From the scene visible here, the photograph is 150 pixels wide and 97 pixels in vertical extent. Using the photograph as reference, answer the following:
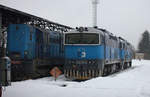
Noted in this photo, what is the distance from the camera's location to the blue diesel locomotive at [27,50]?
17.1 metres

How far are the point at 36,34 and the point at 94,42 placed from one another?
4213mm

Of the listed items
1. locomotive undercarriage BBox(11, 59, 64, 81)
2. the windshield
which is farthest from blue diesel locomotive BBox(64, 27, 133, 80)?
locomotive undercarriage BBox(11, 59, 64, 81)

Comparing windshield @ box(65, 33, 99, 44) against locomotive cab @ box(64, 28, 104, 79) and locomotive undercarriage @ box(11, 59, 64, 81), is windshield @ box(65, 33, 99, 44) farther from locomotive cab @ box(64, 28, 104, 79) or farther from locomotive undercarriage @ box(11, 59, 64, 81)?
locomotive undercarriage @ box(11, 59, 64, 81)

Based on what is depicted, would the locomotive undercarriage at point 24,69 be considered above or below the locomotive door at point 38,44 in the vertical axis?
below

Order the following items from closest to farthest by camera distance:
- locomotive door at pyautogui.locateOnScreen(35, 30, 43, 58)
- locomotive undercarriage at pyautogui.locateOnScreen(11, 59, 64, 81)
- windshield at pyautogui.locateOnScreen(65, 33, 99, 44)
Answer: locomotive undercarriage at pyautogui.locateOnScreen(11, 59, 64, 81), windshield at pyautogui.locateOnScreen(65, 33, 99, 44), locomotive door at pyautogui.locateOnScreen(35, 30, 43, 58)

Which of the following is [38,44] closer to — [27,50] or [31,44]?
[31,44]

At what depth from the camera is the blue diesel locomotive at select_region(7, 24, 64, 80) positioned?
17078 millimetres

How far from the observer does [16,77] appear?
681 inches

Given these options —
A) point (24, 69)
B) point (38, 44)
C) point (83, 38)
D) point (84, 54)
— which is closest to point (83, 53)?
point (84, 54)

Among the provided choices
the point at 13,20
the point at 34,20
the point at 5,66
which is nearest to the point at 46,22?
the point at 34,20

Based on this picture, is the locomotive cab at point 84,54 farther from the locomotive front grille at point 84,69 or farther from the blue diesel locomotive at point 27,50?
the blue diesel locomotive at point 27,50

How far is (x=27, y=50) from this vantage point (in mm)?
17578

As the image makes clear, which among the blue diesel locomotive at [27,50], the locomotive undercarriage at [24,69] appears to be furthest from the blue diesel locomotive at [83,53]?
the blue diesel locomotive at [27,50]

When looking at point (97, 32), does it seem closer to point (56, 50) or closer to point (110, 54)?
point (110, 54)
